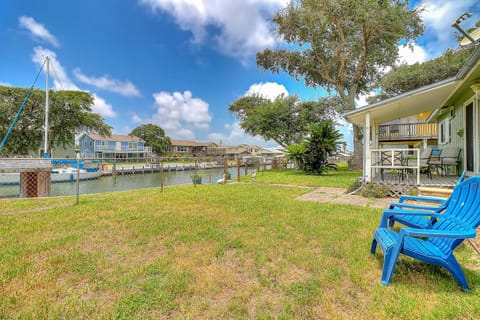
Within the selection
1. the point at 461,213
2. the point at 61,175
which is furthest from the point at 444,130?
the point at 61,175

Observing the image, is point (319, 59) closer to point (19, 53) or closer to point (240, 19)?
point (240, 19)

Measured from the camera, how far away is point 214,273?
7.93 feet

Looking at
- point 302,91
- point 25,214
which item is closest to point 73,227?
point 25,214

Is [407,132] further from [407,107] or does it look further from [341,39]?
[407,107]

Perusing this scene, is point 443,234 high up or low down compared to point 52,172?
up

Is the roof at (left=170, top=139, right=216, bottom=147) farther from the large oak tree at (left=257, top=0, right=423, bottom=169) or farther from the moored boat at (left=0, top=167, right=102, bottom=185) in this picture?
the large oak tree at (left=257, top=0, right=423, bottom=169)

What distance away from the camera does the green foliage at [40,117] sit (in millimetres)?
25016

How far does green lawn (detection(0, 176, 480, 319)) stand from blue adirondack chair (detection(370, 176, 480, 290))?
0.23 metres

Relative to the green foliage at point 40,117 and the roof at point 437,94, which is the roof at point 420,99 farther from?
the green foliage at point 40,117

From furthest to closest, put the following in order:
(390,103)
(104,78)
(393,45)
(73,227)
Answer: (104,78), (393,45), (390,103), (73,227)

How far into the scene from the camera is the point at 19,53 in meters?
19.8

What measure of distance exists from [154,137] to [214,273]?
59.5m

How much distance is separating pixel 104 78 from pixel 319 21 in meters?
24.6

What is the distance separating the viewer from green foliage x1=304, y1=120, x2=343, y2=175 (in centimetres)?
1245
